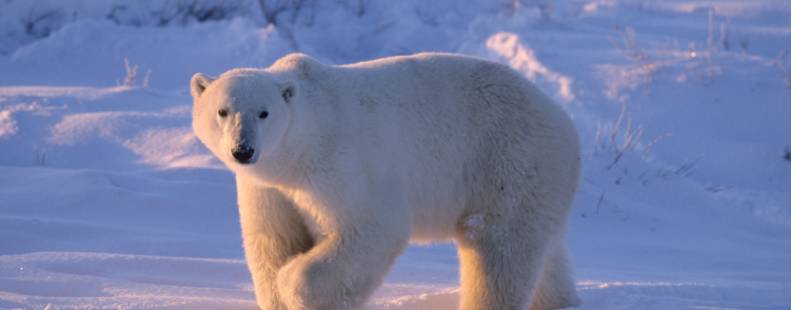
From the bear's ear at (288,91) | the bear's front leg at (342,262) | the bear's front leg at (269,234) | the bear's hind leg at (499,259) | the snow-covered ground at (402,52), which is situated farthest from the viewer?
the snow-covered ground at (402,52)

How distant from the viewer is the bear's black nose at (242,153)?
3.59 m

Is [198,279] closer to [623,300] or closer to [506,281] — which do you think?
[506,281]

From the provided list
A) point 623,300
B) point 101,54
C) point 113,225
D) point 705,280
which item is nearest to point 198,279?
point 113,225

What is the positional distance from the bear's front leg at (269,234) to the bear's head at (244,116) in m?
0.30

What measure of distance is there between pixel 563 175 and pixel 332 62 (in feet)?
24.8

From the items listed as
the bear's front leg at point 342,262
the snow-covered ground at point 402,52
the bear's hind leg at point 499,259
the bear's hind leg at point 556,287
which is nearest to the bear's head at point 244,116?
the bear's front leg at point 342,262

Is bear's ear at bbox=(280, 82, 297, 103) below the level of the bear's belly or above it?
above

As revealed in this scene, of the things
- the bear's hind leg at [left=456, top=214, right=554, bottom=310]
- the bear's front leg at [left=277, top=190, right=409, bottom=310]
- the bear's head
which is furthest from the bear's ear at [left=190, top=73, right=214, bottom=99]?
the bear's hind leg at [left=456, top=214, right=554, bottom=310]

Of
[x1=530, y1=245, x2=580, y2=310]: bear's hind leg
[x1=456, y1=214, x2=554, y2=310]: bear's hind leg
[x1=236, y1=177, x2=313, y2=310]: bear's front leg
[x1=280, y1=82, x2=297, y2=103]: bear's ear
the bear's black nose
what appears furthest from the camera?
[x1=530, y1=245, x2=580, y2=310]: bear's hind leg

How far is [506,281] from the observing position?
4.57 metres

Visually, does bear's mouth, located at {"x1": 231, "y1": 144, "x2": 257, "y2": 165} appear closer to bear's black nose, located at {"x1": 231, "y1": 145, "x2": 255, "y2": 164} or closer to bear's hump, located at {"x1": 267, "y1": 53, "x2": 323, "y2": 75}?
bear's black nose, located at {"x1": 231, "y1": 145, "x2": 255, "y2": 164}

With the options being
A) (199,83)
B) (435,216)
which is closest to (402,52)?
(435,216)

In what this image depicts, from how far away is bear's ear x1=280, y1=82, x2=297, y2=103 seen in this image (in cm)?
388

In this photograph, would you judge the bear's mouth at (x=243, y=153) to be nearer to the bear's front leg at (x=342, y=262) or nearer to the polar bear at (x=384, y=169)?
the polar bear at (x=384, y=169)
